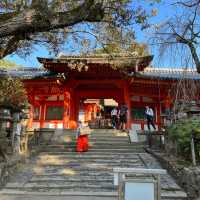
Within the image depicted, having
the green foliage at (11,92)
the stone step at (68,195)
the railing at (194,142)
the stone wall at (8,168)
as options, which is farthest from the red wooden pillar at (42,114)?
the railing at (194,142)

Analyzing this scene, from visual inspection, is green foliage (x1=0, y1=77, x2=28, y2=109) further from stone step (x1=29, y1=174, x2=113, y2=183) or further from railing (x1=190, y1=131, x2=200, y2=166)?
railing (x1=190, y1=131, x2=200, y2=166)

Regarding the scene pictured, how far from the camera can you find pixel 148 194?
6074 mm

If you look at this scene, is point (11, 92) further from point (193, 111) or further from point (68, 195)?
point (193, 111)

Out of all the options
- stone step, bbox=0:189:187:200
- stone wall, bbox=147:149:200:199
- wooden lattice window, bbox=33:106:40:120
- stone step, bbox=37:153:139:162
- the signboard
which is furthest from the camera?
wooden lattice window, bbox=33:106:40:120

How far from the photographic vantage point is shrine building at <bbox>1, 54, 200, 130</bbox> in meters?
20.4

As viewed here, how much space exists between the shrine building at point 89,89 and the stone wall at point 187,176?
9.72 metres

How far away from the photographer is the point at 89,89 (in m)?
23.2

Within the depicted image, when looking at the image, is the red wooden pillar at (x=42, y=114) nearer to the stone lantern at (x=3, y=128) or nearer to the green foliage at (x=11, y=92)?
the green foliage at (x=11, y=92)

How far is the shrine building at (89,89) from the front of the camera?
20.4m

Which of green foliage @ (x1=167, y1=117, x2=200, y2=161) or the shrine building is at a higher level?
the shrine building

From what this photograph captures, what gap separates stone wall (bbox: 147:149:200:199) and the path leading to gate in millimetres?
196

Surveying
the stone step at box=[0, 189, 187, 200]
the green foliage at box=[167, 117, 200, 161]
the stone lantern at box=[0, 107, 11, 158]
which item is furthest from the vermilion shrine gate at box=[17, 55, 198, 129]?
the stone step at box=[0, 189, 187, 200]

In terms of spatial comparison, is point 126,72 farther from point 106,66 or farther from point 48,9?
point 48,9

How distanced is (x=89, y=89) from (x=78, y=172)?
12318 millimetres
